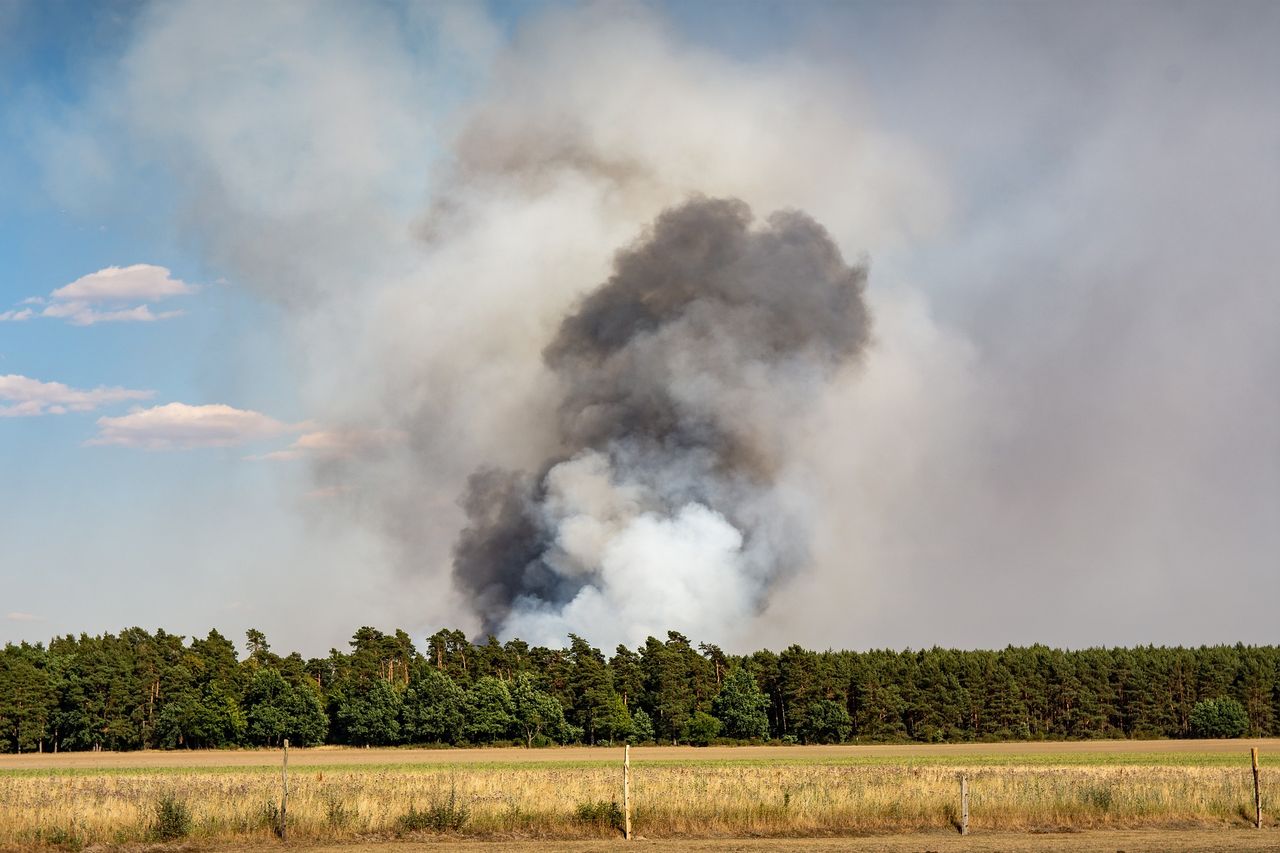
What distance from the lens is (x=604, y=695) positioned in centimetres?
11306

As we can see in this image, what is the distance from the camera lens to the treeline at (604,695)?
10700 centimetres

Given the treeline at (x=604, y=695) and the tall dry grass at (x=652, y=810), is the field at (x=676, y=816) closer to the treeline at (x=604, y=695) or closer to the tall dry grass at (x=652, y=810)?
the tall dry grass at (x=652, y=810)

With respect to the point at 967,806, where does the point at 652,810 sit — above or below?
above

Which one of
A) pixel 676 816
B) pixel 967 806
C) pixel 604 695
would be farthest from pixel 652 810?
pixel 604 695

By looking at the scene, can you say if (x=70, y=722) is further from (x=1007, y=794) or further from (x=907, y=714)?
(x=1007, y=794)

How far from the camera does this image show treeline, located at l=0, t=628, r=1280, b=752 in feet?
351

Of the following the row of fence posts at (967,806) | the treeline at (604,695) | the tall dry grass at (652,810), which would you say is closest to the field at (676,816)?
the tall dry grass at (652,810)

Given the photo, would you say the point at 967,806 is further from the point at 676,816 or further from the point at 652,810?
the point at 652,810

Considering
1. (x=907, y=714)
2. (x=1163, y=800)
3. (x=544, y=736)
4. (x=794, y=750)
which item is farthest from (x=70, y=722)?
(x=1163, y=800)

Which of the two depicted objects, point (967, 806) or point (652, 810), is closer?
point (652, 810)

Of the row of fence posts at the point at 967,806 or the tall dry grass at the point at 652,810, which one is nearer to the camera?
the tall dry grass at the point at 652,810

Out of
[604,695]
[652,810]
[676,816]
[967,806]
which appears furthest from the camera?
[604,695]

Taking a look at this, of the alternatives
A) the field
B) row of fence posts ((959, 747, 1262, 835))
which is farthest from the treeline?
row of fence posts ((959, 747, 1262, 835))

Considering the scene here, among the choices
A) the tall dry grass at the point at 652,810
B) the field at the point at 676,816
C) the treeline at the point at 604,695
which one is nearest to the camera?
the field at the point at 676,816
